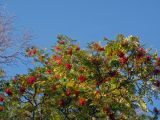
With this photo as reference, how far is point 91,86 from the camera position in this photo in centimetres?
1371

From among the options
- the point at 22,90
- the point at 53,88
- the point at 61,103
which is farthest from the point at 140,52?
the point at 22,90

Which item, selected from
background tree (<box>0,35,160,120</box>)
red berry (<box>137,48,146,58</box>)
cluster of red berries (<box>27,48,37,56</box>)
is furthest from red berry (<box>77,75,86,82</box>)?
cluster of red berries (<box>27,48,37,56</box>)

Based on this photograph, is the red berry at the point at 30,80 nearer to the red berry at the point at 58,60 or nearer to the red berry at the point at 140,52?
the red berry at the point at 58,60

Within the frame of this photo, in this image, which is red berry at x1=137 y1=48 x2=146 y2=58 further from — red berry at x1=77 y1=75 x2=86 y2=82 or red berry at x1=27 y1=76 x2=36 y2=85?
red berry at x1=27 y1=76 x2=36 y2=85

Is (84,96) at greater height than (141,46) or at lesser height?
lesser

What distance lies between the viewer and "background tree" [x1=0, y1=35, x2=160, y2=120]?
13273 millimetres

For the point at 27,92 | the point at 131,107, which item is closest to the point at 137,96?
the point at 131,107

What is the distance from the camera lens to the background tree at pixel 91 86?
13.3 meters

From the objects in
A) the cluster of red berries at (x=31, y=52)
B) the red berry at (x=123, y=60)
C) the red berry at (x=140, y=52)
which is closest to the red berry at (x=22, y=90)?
the red berry at (x=123, y=60)

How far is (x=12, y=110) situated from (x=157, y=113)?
5.15 m

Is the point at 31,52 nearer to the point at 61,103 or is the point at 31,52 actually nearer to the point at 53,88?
the point at 53,88

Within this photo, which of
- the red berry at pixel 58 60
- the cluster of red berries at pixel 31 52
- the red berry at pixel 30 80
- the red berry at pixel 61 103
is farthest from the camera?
the cluster of red berries at pixel 31 52

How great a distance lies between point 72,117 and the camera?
Answer: 13766mm

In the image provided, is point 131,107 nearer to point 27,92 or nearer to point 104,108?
point 104,108
